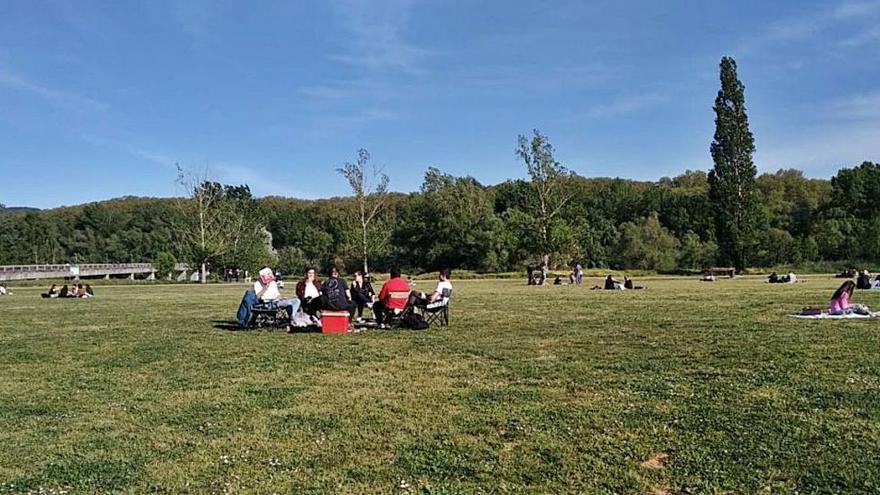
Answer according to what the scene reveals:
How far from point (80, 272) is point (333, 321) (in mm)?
89727

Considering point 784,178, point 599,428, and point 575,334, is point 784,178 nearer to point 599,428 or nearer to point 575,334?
point 575,334

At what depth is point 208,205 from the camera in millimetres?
70188

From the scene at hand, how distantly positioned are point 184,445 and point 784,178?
118 meters

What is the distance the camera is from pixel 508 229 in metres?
77.2

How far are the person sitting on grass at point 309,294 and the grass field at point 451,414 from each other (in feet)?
7.50

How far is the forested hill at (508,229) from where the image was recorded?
71375 mm

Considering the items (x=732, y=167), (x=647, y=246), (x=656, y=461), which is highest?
(x=732, y=167)

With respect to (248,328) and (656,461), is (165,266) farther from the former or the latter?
(656,461)

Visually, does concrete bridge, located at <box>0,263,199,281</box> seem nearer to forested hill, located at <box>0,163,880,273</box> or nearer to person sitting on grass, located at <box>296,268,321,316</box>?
forested hill, located at <box>0,163,880,273</box>

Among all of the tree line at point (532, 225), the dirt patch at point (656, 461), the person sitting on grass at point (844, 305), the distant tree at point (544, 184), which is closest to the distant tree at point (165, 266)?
the tree line at point (532, 225)

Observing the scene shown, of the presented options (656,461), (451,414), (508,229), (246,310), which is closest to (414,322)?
(246,310)

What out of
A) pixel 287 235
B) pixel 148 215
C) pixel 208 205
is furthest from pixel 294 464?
pixel 148 215

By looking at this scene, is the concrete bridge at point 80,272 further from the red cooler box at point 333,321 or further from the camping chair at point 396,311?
the red cooler box at point 333,321

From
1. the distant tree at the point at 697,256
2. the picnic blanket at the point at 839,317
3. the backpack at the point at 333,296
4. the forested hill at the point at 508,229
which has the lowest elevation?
the picnic blanket at the point at 839,317
